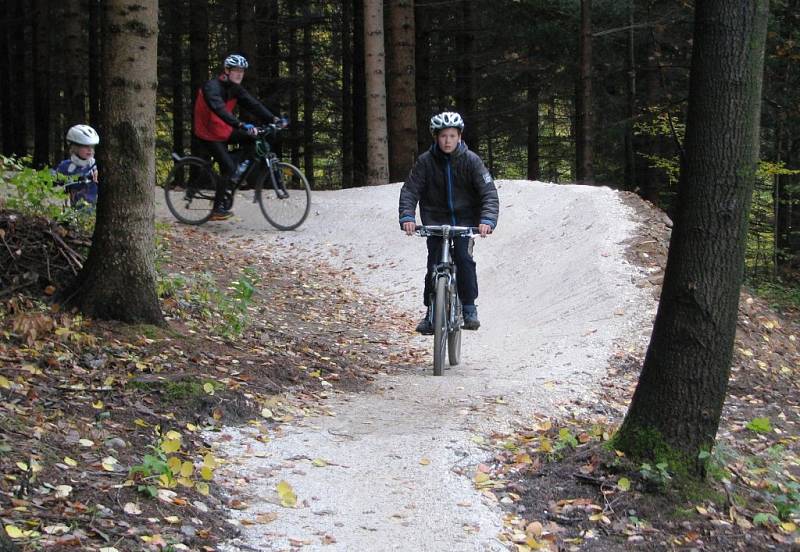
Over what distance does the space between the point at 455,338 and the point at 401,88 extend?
9.42m

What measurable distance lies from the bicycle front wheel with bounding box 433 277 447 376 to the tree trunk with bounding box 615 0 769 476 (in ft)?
8.12

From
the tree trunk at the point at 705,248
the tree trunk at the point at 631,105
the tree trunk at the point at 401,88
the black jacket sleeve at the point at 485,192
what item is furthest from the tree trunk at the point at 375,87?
the tree trunk at the point at 705,248

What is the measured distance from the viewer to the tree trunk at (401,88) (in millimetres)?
15727

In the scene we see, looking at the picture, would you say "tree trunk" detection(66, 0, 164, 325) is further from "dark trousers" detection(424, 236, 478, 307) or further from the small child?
the small child

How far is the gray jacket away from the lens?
7.23 m

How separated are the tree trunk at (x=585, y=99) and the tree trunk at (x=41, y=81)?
40.5 ft

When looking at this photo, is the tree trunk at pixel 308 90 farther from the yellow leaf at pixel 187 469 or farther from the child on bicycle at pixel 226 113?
the yellow leaf at pixel 187 469

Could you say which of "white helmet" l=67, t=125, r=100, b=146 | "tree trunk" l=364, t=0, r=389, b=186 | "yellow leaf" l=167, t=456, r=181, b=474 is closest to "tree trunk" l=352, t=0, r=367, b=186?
"tree trunk" l=364, t=0, r=389, b=186

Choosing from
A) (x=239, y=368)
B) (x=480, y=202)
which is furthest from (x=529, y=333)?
(x=239, y=368)

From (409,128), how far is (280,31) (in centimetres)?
1181

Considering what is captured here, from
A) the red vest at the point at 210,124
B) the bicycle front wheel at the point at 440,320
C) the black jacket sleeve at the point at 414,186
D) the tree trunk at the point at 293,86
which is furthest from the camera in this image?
the tree trunk at the point at 293,86

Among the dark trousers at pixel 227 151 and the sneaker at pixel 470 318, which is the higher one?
the dark trousers at pixel 227 151

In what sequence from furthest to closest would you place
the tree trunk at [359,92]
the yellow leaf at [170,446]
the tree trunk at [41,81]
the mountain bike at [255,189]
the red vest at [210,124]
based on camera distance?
the tree trunk at [359,92]
the tree trunk at [41,81]
the mountain bike at [255,189]
the red vest at [210,124]
the yellow leaf at [170,446]

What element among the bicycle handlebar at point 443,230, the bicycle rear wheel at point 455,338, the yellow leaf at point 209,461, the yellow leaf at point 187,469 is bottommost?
the yellow leaf at point 209,461
